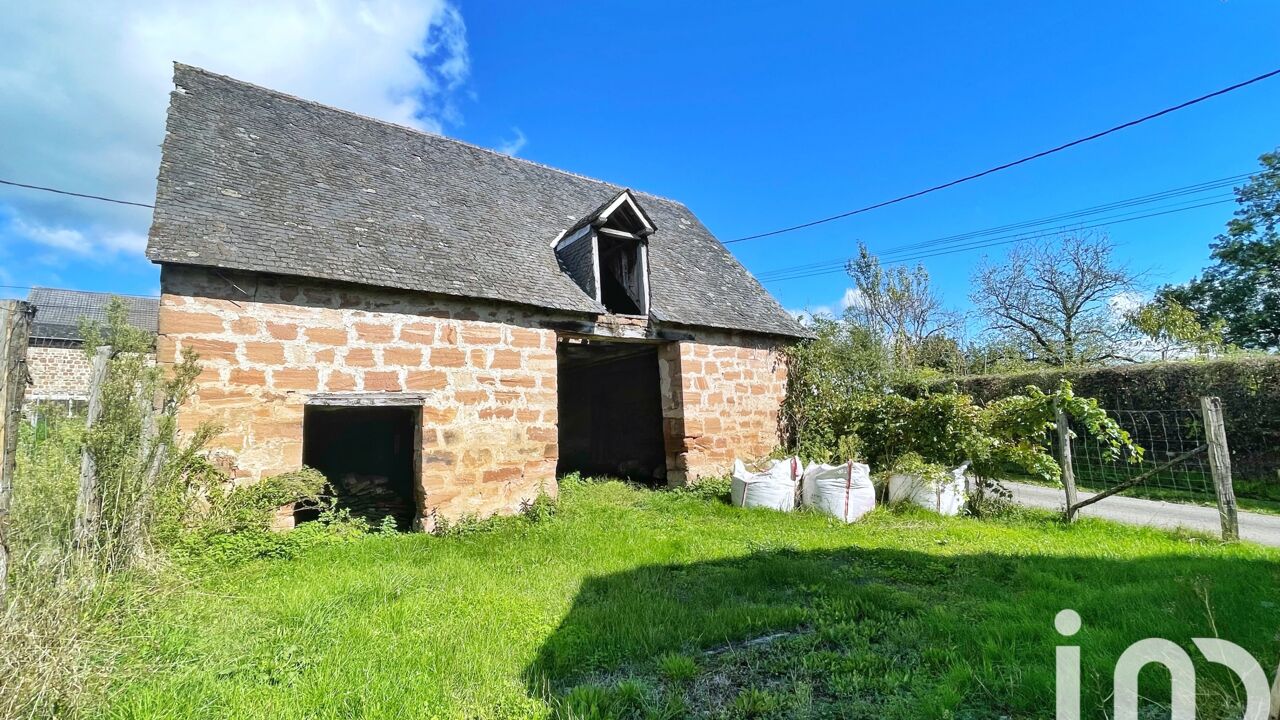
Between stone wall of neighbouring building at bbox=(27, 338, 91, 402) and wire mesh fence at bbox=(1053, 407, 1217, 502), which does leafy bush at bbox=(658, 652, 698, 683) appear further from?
stone wall of neighbouring building at bbox=(27, 338, 91, 402)

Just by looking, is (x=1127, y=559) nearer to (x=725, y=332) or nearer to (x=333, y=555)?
(x=725, y=332)

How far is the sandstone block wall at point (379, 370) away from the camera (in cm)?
573

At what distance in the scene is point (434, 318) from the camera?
23.3 ft

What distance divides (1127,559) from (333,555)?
777 centimetres

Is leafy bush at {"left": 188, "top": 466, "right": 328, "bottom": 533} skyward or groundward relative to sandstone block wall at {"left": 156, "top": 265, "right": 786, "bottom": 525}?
groundward

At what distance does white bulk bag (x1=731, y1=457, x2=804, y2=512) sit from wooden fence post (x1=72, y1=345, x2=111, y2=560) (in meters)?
6.93

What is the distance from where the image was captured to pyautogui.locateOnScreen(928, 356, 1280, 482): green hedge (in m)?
8.84

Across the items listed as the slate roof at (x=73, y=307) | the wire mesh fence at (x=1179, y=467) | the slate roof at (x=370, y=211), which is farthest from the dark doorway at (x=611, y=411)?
the slate roof at (x=73, y=307)

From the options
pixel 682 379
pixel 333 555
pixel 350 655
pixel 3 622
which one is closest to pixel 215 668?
pixel 350 655

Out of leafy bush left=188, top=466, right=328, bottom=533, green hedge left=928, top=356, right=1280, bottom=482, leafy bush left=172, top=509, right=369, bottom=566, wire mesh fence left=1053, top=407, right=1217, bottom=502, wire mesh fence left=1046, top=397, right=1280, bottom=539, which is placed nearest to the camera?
leafy bush left=172, top=509, right=369, bottom=566

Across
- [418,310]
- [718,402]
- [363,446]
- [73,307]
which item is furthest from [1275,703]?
[73,307]

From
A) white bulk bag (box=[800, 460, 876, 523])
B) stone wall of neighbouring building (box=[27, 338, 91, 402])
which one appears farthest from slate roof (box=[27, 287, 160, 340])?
white bulk bag (box=[800, 460, 876, 523])

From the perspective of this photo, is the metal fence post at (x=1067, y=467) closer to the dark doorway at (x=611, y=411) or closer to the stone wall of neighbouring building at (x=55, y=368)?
the dark doorway at (x=611, y=411)

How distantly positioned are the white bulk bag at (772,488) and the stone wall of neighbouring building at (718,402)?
1.44 metres
